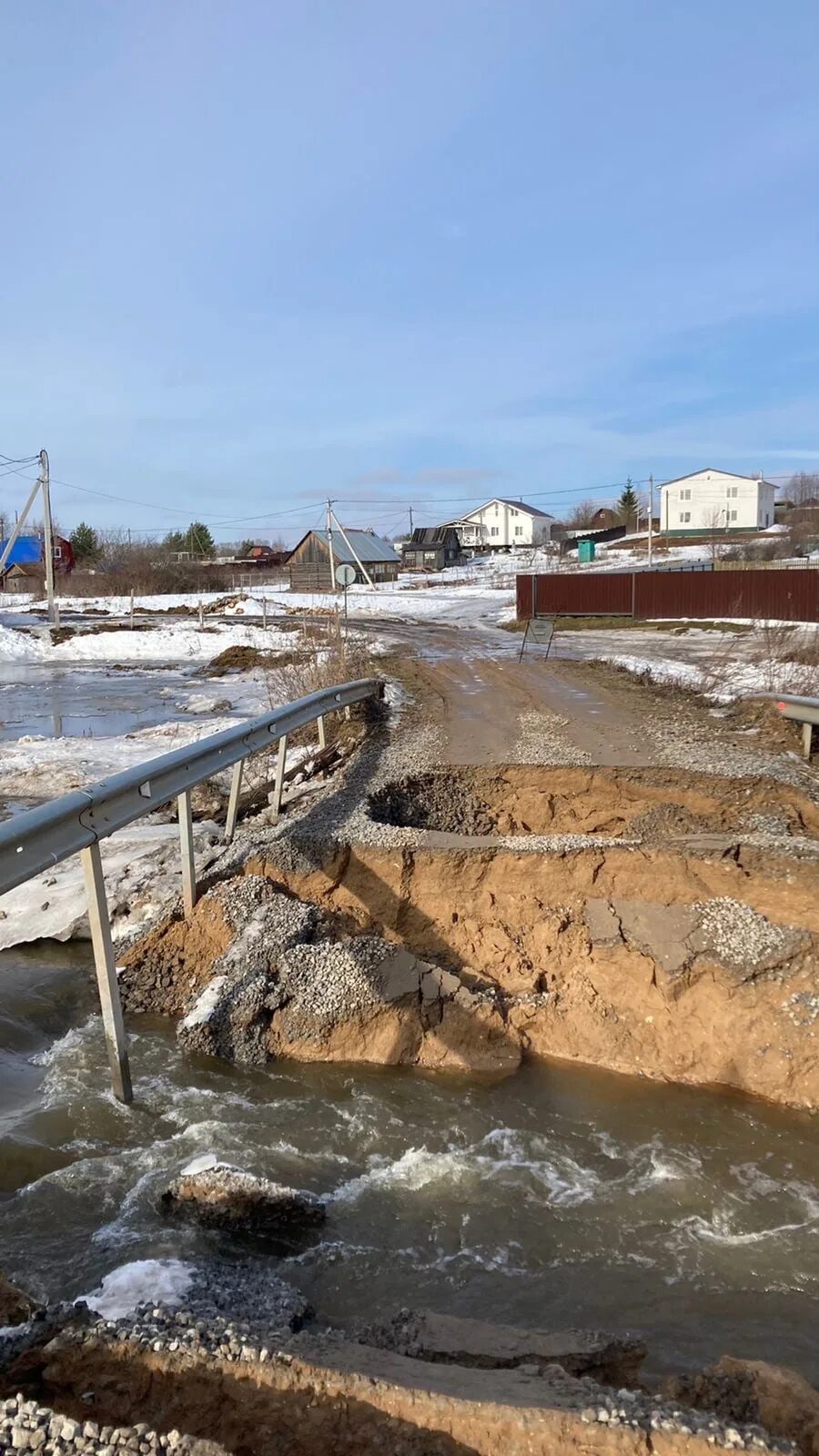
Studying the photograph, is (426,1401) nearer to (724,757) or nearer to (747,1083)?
(747,1083)

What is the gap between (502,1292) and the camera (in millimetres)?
4098

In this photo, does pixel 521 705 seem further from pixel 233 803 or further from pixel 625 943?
pixel 625 943

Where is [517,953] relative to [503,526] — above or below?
below

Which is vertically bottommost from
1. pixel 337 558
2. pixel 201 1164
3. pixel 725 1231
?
pixel 725 1231

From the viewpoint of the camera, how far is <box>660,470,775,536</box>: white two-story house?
296ft

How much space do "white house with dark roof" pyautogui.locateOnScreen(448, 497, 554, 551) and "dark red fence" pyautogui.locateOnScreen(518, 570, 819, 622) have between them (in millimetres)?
72423

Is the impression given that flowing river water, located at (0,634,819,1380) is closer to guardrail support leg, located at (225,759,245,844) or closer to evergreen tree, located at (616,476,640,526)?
guardrail support leg, located at (225,759,245,844)

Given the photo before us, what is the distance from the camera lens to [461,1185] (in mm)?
4895

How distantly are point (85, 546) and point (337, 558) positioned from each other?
32.1 meters

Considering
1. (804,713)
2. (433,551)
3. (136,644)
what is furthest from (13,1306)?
(433,551)

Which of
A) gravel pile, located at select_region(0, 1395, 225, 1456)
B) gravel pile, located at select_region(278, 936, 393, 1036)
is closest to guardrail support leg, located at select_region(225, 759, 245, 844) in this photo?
gravel pile, located at select_region(278, 936, 393, 1036)

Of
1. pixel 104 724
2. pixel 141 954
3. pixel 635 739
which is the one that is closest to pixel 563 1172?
pixel 141 954

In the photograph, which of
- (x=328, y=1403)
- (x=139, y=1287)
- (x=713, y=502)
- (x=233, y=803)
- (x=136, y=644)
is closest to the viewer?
(x=328, y=1403)

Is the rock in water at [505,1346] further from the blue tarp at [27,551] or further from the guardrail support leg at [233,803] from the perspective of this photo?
the blue tarp at [27,551]
